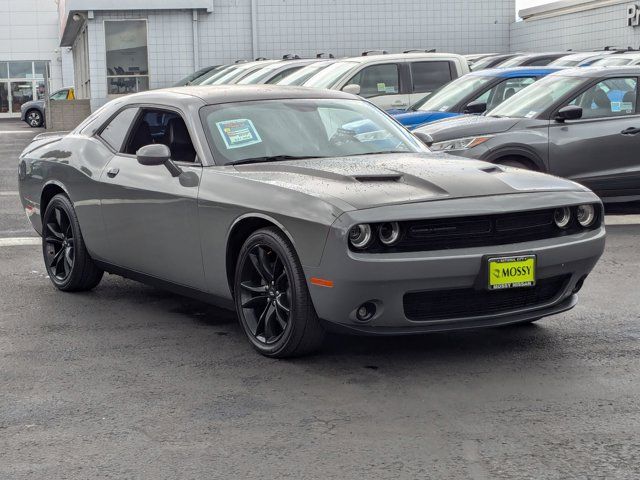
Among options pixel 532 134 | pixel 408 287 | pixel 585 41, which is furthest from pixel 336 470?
pixel 585 41

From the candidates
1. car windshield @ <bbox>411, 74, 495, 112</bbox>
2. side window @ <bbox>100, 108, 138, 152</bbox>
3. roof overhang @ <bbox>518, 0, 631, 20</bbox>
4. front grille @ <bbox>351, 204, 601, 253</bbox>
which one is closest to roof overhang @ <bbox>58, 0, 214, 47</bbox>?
roof overhang @ <bbox>518, 0, 631, 20</bbox>

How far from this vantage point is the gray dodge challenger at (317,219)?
5.54 metres

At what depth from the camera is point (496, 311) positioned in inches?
228

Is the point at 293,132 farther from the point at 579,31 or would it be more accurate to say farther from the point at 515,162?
the point at 579,31

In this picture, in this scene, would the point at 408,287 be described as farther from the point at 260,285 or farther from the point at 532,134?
the point at 532,134

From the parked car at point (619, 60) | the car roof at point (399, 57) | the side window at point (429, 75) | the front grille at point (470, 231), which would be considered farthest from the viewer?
the side window at point (429, 75)

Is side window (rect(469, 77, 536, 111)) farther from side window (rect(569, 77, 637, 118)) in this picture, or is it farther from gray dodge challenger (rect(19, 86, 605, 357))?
gray dodge challenger (rect(19, 86, 605, 357))

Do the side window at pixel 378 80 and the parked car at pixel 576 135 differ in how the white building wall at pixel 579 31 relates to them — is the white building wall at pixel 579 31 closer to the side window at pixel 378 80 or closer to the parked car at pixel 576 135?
the side window at pixel 378 80

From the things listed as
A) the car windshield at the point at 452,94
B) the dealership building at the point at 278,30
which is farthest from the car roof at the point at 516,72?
the dealership building at the point at 278,30

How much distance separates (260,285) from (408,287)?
93 centimetres

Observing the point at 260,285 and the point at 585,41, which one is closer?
the point at 260,285

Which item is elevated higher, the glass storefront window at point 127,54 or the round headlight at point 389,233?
the glass storefront window at point 127,54

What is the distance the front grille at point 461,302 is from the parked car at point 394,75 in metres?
10.7

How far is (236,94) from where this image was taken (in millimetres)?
7109
